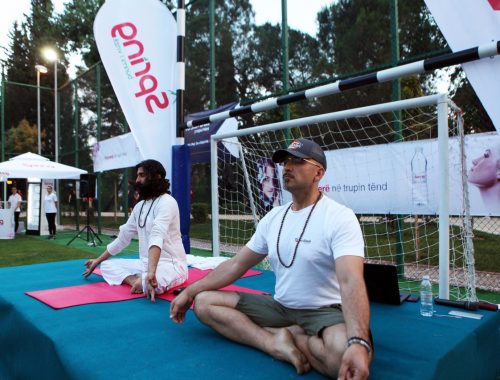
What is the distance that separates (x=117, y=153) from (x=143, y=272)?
7870mm

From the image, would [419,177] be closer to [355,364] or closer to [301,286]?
[301,286]

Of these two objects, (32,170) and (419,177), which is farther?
(32,170)

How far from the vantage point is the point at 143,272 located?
345 centimetres

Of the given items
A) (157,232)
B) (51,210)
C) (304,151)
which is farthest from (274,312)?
(51,210)

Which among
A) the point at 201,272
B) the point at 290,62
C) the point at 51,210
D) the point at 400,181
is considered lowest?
the point at 201,272

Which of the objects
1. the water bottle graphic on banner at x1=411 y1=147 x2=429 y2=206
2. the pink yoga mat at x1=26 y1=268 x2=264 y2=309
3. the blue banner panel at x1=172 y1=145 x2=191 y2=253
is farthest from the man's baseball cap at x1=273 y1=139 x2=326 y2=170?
the blue banner panel at x1=172 y1=145 x2=191 y2=253

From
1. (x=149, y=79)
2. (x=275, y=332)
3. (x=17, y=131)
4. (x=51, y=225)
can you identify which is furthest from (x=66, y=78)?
(x=275, y=332)

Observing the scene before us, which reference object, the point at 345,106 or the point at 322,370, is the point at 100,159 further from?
the point at 322,370

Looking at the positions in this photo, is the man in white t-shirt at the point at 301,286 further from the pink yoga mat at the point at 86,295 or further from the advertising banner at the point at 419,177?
the advertising banner at the point at 419,177

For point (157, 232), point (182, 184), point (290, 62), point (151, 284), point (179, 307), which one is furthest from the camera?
point (290, 62)

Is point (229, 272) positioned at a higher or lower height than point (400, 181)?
lower

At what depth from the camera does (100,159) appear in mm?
11695

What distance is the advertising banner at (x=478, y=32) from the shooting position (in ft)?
9.94

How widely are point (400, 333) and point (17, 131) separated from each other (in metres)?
26.1
